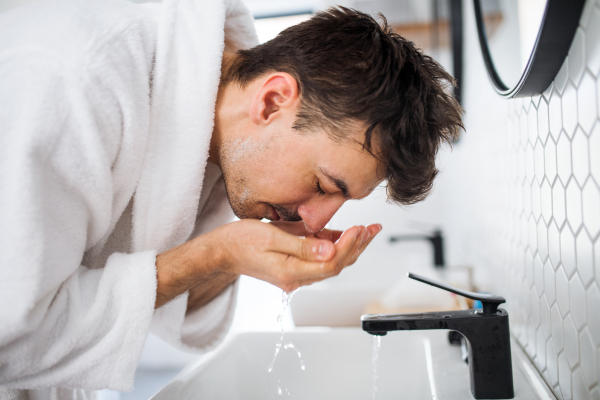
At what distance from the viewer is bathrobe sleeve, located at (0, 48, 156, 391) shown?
495 mm

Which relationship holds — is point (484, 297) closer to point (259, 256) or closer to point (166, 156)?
point (259, 256)

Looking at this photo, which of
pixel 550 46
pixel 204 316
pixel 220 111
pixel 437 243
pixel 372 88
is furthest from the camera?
pixel 437 243

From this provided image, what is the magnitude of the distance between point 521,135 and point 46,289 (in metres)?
0.77

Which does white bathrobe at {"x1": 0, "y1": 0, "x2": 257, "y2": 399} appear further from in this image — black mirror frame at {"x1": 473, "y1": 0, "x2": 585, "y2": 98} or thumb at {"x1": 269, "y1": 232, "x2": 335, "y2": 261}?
black mirror frame at {"x1": 473, "y1": 0, "x2": 585, "y2": 98}

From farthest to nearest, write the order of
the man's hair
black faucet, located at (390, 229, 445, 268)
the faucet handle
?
black faucet, located at (390, 229, 445, 268) → the man's hair → the faucet handle

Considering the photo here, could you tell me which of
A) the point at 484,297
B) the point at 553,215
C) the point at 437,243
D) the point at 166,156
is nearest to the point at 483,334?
the point at 484,297

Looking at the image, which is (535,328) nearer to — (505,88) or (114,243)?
(505,88)

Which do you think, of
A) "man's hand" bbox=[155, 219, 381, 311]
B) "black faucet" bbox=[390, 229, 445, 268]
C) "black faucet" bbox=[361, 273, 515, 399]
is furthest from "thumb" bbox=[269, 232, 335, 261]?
"black faucet" bbox=[390, 229, 445, 268]

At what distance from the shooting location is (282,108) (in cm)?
73

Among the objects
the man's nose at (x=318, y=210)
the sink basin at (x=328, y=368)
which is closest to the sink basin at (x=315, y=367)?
the sink basin at (x=328, y=368)

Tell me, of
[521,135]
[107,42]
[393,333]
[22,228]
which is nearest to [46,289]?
[22,228]

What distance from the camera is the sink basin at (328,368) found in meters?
0.71

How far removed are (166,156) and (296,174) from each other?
0.74 feet

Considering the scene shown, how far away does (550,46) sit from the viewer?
496 millimetres
